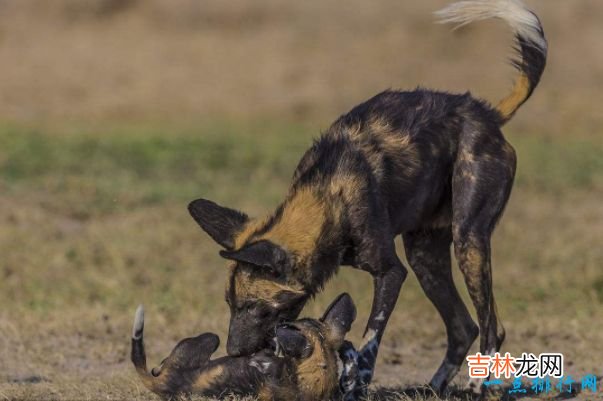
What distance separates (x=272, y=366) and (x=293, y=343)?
19 centimetres

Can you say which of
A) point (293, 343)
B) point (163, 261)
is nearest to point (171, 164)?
point (163, 261)

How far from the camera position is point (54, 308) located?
903cm

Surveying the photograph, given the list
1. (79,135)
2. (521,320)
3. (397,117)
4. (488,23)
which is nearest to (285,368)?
(397,117)

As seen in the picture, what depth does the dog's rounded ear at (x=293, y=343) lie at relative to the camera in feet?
18.1

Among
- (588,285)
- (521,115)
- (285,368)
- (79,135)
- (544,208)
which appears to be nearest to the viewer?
(285,368)

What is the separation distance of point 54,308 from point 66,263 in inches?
44.2

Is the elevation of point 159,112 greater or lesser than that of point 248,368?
greater

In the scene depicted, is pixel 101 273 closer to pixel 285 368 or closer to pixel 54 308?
pixel 54 308

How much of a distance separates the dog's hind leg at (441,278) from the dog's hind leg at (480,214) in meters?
0.34

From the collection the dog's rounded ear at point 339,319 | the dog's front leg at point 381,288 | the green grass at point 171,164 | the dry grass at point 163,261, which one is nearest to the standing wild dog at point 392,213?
the dog's front leg at point 381,288

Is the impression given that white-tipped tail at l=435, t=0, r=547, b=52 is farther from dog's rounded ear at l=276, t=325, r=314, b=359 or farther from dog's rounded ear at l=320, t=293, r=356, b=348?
dog's rounded ear at l=276, t=325, r=314, b=359

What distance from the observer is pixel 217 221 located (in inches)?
237

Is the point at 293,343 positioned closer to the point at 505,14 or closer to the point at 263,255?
the point at 263,255

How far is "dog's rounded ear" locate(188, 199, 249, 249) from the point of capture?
5973 mm
